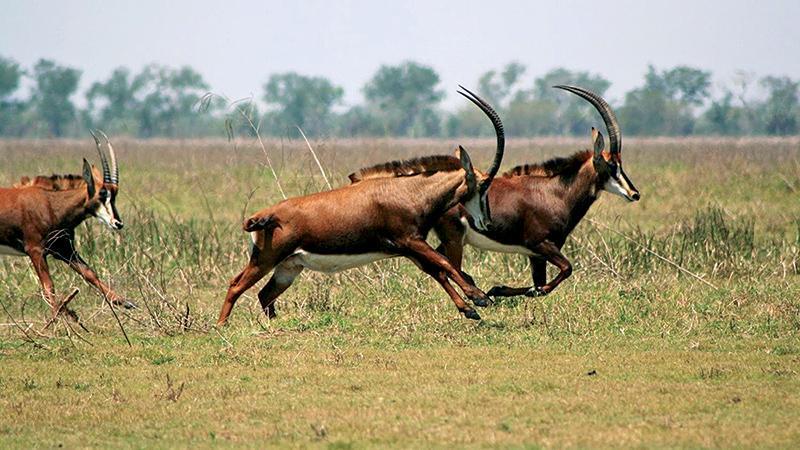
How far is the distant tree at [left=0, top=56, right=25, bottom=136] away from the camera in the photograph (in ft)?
212

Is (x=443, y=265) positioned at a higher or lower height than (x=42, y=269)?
higher

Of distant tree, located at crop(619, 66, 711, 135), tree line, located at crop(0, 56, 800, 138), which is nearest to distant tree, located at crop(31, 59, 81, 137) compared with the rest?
tree line, located at crop(0, 56, 800, 138)

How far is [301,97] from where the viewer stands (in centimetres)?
6850

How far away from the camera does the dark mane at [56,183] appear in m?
12.2

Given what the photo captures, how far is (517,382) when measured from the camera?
8.27 metres

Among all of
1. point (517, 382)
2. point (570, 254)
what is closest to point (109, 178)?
point (570, 254)

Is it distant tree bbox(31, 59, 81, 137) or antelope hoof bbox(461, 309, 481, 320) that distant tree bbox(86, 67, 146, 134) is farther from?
antelope hoof bbox(461, 309, 481, 320)

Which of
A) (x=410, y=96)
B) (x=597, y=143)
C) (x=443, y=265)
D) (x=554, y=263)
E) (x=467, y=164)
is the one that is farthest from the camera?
(x=410, y=96)

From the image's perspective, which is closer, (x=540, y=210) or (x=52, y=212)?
(x=540, y=210)

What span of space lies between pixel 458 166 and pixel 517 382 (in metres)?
3.00

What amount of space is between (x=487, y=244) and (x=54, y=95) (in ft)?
201

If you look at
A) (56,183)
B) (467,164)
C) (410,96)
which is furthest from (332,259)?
(410,96)

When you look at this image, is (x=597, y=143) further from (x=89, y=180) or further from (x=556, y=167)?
(x=89, y=180)

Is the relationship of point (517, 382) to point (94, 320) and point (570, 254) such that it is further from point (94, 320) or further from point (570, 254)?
point (570, 254)
